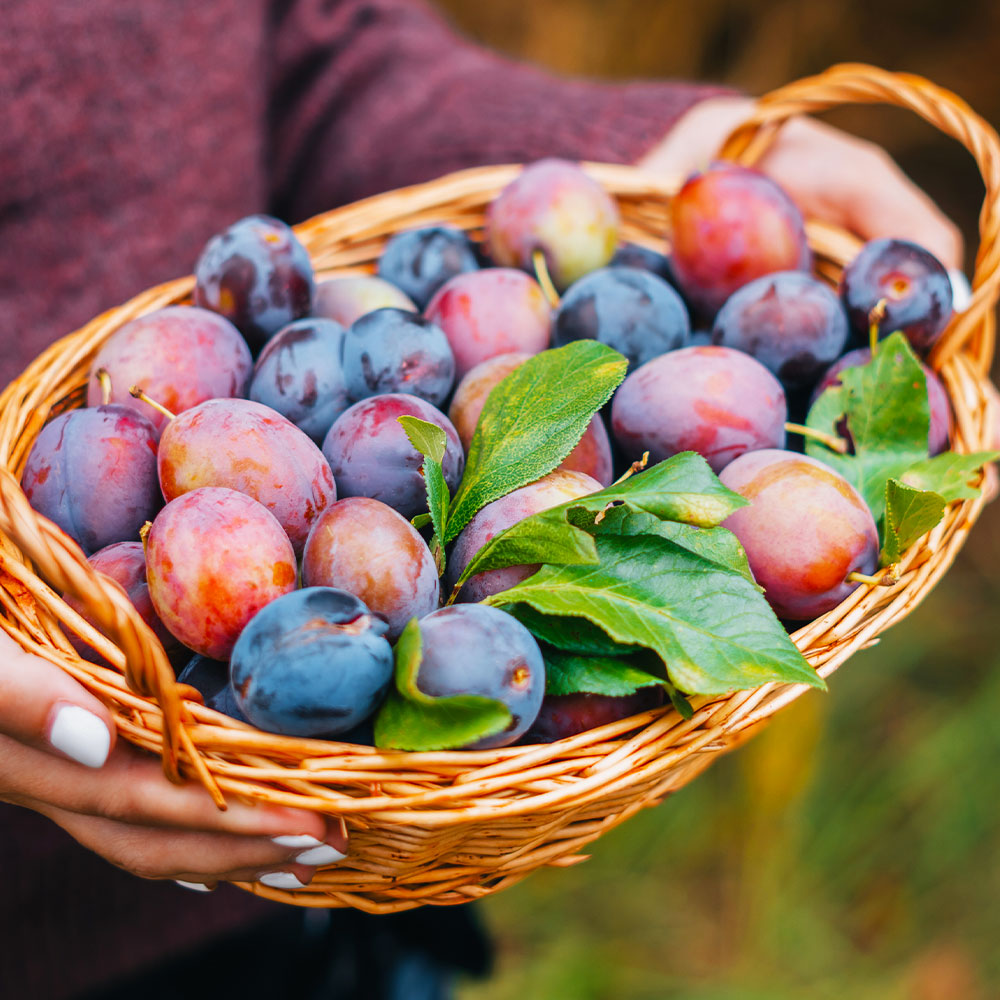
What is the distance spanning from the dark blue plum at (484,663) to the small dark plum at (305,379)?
0.26m

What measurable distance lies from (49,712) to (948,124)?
0.91 metres

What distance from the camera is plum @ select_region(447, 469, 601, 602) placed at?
589 millimetres

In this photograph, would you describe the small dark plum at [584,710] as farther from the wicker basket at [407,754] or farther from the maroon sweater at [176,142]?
the maroon sweater at [176,142]

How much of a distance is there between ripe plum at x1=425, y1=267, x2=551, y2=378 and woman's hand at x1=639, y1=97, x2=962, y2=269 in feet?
1.44

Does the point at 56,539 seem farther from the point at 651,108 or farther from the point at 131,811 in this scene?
the point at 651,108

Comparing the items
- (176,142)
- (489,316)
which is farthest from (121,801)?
(176,142)

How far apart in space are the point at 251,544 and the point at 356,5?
1.06 metres

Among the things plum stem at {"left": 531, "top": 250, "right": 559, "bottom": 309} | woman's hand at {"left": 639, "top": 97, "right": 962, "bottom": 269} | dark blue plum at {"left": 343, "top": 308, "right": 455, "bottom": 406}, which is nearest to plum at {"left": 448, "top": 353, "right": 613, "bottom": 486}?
dark blue plum at {"left": 343, "top": 308, "right": 455, "bottom": 406}

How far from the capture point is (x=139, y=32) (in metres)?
1.00

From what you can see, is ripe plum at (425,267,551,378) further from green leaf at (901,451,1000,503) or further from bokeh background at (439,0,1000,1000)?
bokeh background at (439,0,1000,1000)

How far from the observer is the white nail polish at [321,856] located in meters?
0.53

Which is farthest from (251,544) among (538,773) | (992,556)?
(992,556)

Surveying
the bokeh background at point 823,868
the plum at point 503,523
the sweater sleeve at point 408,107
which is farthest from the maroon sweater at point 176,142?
the bokeh background at point 823,868

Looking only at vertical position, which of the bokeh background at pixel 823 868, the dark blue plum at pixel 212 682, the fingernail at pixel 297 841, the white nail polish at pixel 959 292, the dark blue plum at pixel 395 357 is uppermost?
the white nail polish at pixel 959 292
